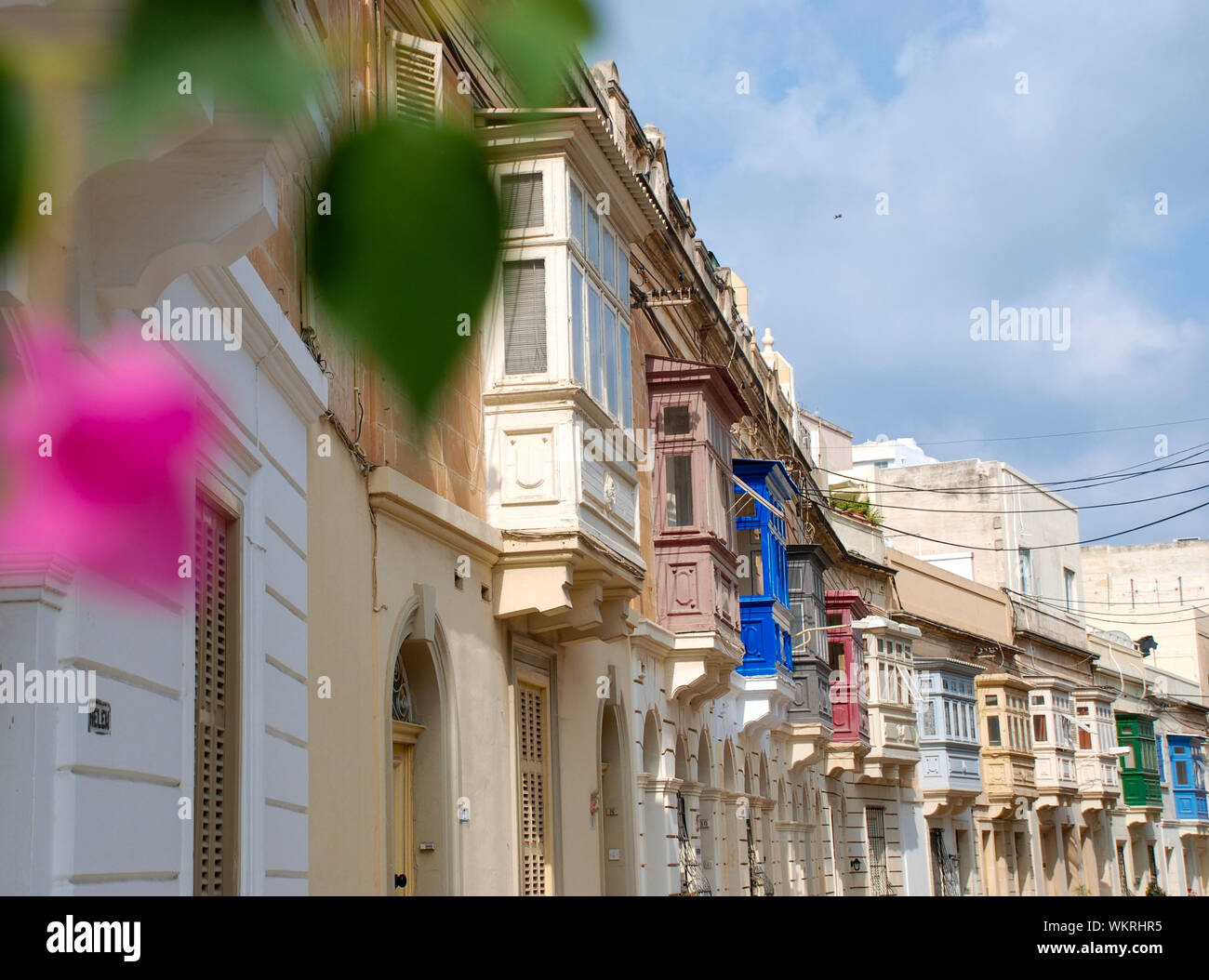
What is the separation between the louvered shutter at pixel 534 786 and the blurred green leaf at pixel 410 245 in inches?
Answer: 442

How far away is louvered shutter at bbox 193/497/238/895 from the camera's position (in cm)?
638

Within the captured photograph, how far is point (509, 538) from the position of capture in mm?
11758

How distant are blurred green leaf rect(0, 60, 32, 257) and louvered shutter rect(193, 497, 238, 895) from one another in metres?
5.35

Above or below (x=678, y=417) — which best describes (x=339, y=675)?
below

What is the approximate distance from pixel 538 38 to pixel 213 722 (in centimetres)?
593

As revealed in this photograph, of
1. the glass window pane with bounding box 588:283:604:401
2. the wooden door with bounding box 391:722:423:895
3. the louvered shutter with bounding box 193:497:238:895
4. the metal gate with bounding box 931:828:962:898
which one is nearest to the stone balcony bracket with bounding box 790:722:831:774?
the metal gate with bounding box 931:828:962:898

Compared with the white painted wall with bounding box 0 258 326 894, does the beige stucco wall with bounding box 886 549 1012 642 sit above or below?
above

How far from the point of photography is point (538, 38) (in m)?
1.12

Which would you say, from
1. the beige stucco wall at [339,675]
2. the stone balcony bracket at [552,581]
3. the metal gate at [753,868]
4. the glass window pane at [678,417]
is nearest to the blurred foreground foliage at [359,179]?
the beige stucco wall at [339,675]

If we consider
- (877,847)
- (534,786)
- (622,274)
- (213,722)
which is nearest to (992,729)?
(877,847)

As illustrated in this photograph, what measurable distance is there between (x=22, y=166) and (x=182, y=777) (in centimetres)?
525

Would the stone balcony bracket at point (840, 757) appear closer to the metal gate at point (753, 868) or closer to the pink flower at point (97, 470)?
the metal gate at point (753, 868)

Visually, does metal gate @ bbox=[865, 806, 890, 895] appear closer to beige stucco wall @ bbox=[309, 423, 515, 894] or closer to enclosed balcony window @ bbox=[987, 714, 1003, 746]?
enclosed balcony window @ bbox=[987, 714, 1003, 746]

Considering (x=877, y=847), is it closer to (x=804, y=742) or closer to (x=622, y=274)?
(x=804, y=742)
